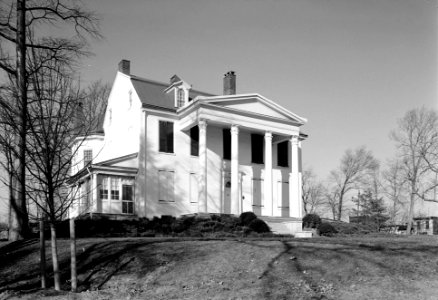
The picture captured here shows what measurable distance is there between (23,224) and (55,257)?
8622mm

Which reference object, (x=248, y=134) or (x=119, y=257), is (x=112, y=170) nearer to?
(x=248, y=134)

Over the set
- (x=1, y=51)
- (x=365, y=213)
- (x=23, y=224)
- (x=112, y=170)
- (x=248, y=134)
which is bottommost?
(x=365, y=213)

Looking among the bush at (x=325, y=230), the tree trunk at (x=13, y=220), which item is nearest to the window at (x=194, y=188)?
the bush at (x=325, y=230)

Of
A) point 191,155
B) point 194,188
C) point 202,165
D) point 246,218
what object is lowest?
point 246,218

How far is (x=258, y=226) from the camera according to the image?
93.7 ft

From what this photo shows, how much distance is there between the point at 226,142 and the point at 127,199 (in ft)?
26.2

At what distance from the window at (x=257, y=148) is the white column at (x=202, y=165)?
528 centimetres

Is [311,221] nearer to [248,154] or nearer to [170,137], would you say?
[248,154]

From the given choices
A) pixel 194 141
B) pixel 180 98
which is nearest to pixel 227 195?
pixel 194 141

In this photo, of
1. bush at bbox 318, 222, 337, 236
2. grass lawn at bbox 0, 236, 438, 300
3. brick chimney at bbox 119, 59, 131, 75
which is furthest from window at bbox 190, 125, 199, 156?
grass lawn at bbox 0, 236, 438, 300

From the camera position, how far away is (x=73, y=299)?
11.5 meters

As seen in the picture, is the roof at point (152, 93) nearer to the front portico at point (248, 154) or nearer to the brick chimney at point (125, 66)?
the front portico at point (248, 154)

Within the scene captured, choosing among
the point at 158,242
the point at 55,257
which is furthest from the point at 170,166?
the point at 55,257

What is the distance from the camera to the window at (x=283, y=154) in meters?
36.6
